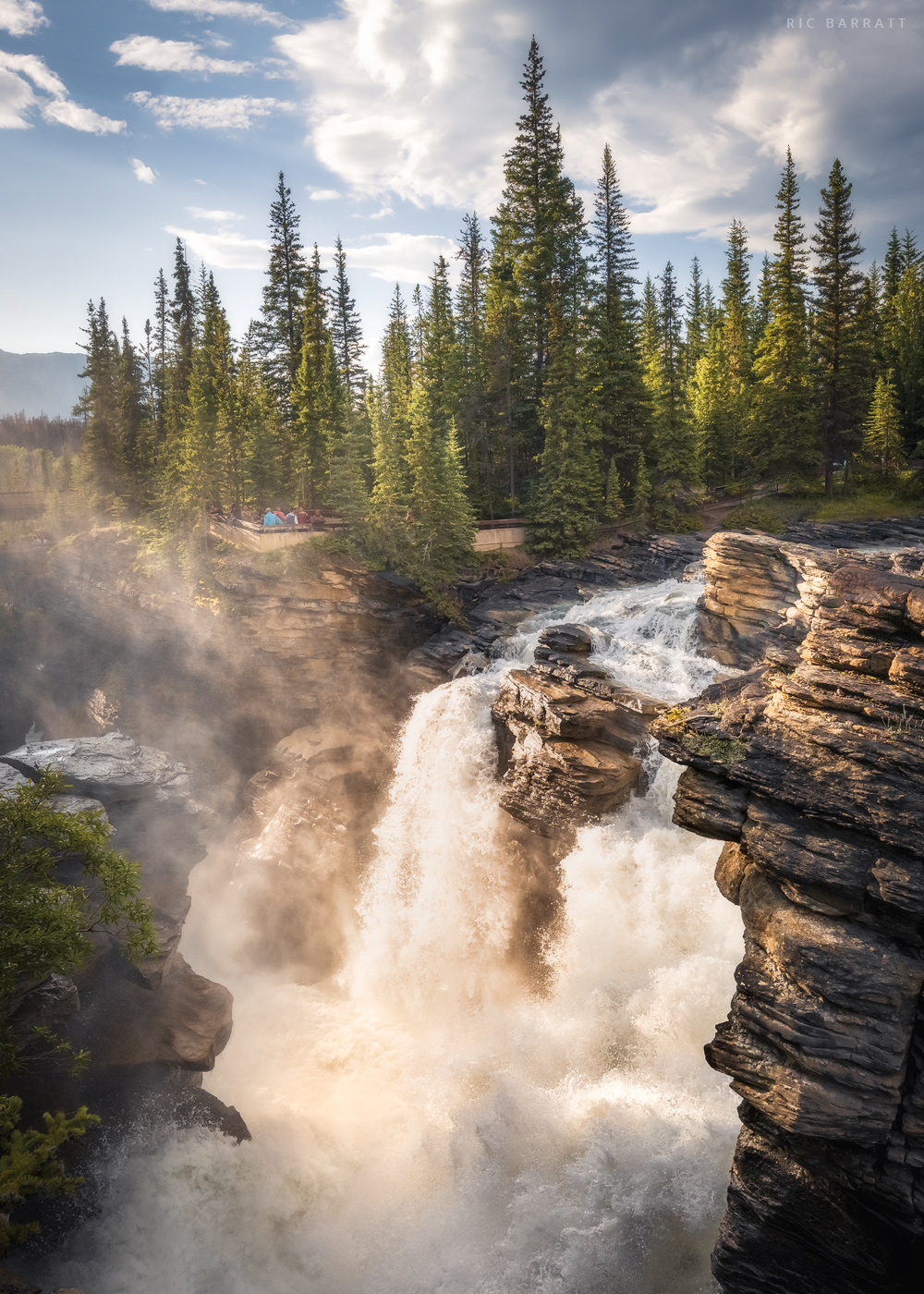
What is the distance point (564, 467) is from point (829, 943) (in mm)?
29096

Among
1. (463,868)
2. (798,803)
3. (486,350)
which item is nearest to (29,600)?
(486,350)

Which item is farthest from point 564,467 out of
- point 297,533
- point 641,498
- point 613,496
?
point 297,533

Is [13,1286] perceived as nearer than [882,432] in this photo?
Yes

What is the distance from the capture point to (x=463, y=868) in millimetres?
21531

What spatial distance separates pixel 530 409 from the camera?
38969mm

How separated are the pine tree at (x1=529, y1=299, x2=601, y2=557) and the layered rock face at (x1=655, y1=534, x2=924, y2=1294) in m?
24.1

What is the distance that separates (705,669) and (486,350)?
1023 inches

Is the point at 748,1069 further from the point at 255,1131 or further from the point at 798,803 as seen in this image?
the point at 255,1131

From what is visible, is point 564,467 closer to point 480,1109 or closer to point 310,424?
point 310,424

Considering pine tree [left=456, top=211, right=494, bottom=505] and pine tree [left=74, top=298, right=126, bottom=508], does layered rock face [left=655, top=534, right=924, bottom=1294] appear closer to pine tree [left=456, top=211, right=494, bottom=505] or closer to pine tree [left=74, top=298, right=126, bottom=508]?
pine tree [left=456, top=211, right=494, bottom=505]

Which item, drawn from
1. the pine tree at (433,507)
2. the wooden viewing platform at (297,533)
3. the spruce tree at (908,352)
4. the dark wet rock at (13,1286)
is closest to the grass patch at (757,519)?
the wooden viewing platform at (297,533)

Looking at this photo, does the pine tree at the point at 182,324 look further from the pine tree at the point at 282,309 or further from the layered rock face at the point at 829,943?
the layered rock face at the point at 829,943

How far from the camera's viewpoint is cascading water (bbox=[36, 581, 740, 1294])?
12781 mm

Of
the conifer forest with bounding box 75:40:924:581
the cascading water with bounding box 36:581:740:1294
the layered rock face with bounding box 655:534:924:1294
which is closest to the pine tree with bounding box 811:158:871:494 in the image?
the conifer forest with bounding box 75:40:924:581
